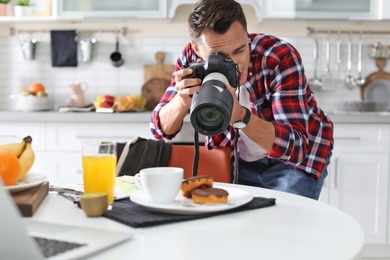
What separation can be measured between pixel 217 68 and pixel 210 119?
17 centimetres

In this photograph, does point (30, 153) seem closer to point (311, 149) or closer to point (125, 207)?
point (125, 207)

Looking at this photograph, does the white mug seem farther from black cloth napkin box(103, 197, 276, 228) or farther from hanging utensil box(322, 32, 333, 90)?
hanging utensil box(322, 32, 333, 90)

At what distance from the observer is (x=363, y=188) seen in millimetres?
3023

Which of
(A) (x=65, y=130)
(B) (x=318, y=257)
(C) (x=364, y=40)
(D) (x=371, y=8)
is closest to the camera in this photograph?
(B) (x=318, y=257)

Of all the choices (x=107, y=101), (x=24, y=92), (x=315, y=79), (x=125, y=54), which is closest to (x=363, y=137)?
(x=315, y=79)

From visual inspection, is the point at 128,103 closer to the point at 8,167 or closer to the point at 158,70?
the point at 158,70

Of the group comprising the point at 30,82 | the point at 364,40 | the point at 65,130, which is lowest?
the point at 65,130

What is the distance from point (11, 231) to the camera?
65 centimetres

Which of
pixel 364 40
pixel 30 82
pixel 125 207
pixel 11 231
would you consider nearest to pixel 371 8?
pixel 364 40

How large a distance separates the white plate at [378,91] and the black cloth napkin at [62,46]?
1.80m

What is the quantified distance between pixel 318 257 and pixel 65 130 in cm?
237

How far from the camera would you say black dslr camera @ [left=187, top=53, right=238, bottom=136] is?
1.18 m

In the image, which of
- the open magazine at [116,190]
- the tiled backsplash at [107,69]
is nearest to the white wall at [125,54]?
the tiled backsplash at [107,69]

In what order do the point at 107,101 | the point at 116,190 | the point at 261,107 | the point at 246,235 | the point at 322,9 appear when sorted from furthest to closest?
the point at 322,9 < the point at 107,101 < the point at 261,107 < the point at 116,190 < the point at 246,235
